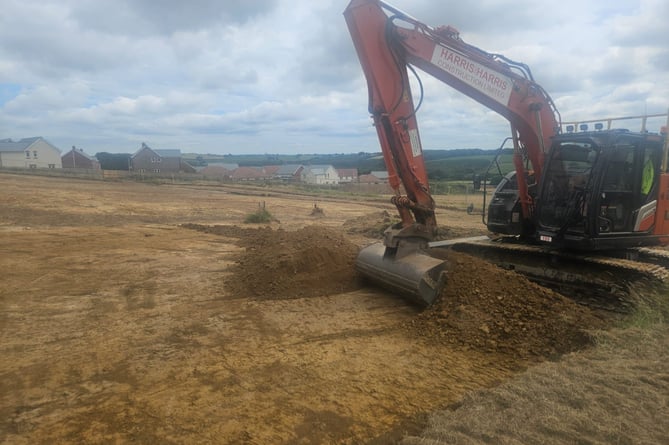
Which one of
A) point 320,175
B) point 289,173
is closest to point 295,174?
point 289,173

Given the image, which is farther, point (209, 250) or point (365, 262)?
point (209, 250)

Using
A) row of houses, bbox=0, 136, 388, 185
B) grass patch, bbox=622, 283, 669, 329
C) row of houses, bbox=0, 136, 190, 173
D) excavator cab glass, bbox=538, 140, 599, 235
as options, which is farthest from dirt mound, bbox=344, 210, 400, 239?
row of houses, bbox=0, 136, 190, 173

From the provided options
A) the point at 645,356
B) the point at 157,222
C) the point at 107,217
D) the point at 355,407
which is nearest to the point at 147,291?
the point at 355,407

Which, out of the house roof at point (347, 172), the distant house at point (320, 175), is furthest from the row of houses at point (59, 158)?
the house roof at point (347, 172)

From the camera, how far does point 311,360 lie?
16.3 feet

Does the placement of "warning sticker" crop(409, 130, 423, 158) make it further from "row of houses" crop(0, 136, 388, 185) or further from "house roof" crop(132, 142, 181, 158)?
"house roof" crop(132, 142, 181, 158)

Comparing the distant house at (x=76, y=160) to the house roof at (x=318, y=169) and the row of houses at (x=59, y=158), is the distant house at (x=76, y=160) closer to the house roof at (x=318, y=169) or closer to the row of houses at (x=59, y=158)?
the row of houses at (x=59, y=158)

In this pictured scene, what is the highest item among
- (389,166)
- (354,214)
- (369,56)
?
(369,56)

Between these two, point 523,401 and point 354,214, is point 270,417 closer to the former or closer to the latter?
point 523,401

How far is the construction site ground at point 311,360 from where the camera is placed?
3.57m

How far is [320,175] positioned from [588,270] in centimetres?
8708

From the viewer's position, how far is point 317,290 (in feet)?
24.5

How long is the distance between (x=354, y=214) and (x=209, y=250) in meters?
13.0

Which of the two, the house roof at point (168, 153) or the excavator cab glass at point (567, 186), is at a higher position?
the house roof at point (168, 153)
